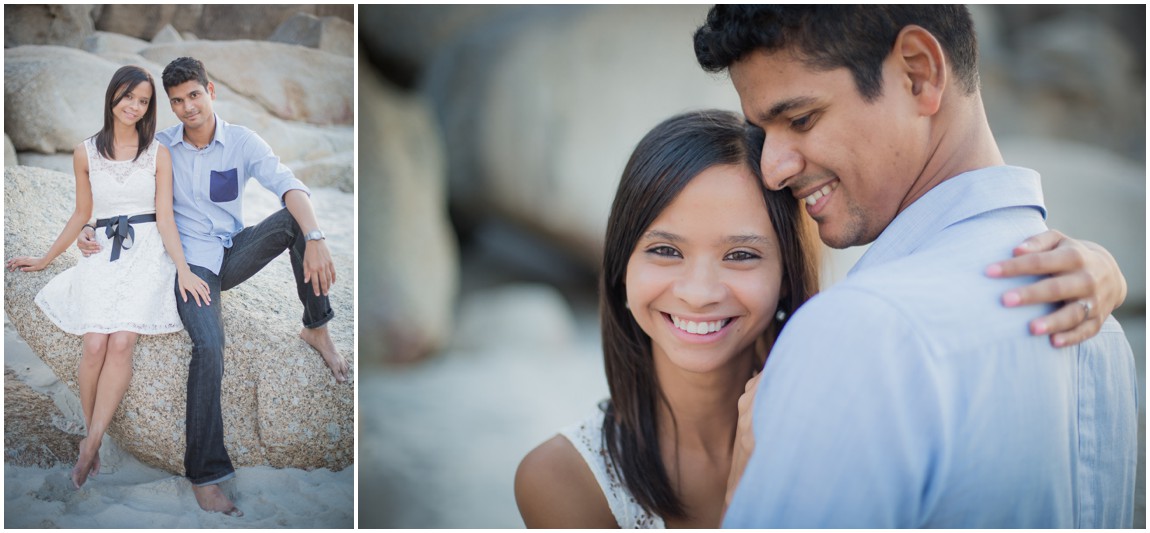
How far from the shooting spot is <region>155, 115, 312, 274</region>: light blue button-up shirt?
2352mm

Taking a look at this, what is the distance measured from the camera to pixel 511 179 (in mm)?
4188

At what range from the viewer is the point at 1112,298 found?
147 cm

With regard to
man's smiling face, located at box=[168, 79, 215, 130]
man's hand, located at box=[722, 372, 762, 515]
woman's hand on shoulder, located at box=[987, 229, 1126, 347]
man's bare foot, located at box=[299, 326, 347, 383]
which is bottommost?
man's hand, located at box=[722, 372, 762, 515]

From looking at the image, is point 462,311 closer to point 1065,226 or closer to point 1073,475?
point 1065,226

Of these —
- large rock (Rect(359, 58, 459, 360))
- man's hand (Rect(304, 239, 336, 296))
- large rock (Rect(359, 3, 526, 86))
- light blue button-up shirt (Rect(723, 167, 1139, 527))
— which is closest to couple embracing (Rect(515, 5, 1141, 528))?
light blue button-up shirt (Rect(723, 167, 1139, 527))

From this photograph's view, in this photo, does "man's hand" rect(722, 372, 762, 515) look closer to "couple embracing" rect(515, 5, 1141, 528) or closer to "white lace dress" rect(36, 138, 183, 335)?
"couple embracing" rect(515, 5, 1141, 528)

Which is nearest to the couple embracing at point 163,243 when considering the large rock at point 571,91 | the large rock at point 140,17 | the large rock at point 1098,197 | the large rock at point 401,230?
the large rock at point 140,17

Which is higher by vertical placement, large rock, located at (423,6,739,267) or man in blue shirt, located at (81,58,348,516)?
large rock, located at (423,6,739,267)

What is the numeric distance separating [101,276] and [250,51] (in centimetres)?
72

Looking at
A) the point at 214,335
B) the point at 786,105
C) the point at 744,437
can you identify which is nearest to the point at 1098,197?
the point at 786,105

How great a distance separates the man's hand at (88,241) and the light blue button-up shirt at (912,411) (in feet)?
6.11

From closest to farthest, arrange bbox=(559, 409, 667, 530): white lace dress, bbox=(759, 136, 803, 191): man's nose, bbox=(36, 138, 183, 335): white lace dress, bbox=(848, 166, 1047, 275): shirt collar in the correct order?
bbox=(848, 166, 1047, 275): shirt collar, bbox=(759, 136, 803, 191): man's nose, bbox=(559, 409, 667, 530): white lace dress, bbox=(36, 138, 183, 335): white lace dress

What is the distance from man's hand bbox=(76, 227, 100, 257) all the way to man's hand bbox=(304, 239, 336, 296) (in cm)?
51

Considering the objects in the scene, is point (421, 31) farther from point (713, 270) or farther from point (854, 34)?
point (854, 34)
